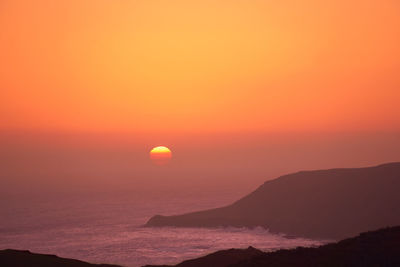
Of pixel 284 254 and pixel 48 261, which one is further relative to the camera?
pixel 48 261

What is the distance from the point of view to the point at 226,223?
6457 inches

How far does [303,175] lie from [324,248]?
159 meters

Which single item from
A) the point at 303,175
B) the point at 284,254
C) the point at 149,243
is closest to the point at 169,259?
the point at 149,243

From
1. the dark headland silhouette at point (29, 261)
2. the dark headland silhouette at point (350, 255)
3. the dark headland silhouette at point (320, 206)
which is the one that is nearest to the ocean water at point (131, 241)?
the dark headland silhouette at point (320, 206)

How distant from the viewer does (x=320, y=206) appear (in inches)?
6398

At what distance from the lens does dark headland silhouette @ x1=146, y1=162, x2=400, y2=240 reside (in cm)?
14412

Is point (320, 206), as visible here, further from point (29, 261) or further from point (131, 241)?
point (29, 261)

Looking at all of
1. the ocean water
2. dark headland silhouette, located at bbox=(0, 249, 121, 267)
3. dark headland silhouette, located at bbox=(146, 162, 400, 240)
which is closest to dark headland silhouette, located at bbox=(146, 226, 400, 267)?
dark headland silhouette, located at bbox=(0, 249, 121, 267)

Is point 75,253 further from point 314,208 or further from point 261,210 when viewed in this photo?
point 314,208

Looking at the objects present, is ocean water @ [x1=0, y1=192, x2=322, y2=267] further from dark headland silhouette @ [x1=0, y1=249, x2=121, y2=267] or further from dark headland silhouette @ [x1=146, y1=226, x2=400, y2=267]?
dark headland silhouette @ [x1=146, y1=226, x2=400, y2=267]

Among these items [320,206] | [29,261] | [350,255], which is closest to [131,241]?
[320,206]

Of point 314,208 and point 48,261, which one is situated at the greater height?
point 314,208

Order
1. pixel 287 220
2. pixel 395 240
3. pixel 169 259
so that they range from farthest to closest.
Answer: pixel 287 220 → pixel 169 259 → pixel 395 240

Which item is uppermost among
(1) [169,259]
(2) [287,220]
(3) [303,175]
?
(3) [303,175]
